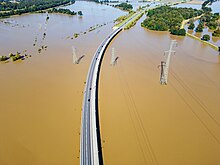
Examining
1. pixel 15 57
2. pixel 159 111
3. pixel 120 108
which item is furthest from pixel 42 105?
pixel 15 57

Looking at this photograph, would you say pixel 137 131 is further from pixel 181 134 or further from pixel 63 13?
pixel 63 13

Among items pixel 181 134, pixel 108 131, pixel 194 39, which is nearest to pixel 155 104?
pixel 181 134

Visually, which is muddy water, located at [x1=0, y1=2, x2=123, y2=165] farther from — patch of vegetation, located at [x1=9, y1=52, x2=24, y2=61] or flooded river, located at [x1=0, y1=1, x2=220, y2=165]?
patch of vegetation, located at [x1=9, y1=52, x2=24, y2=61]

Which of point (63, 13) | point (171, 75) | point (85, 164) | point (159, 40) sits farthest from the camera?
point (63, 13)

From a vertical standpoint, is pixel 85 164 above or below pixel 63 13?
below

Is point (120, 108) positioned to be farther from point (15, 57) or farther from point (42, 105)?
point (15, 57)

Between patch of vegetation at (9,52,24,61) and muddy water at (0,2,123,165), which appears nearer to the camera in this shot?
muddy water at (0,2,123,165)

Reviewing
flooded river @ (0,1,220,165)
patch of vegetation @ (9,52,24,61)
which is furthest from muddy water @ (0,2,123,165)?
patch of vegetation @ (9,52,24,61)
